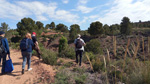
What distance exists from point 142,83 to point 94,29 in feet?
81.3

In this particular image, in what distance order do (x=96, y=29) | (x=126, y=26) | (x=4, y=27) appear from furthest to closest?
1. (x=96, y=29)
2. (x=4, y=27)
3. (x=126, y=26)

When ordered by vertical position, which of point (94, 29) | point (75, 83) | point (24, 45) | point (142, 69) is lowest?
point (75, 83)

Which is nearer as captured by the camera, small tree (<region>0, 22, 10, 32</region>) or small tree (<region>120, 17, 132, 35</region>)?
small tree (<region>120, 17, 132, 35</region>)

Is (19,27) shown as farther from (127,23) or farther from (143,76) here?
(143,76)

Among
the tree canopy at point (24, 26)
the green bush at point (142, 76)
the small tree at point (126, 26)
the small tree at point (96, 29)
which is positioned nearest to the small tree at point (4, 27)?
the tree canopy at point (24, 26)

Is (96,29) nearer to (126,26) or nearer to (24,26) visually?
(126,26)

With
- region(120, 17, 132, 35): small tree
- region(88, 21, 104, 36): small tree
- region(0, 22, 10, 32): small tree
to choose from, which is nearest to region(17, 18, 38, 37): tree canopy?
region(0, 22, 10, 32): small tree

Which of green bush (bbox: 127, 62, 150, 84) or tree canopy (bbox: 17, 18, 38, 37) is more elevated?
tree canopy (bbox: 17, 18, 38, 37)

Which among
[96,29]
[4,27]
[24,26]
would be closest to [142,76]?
[96,29]

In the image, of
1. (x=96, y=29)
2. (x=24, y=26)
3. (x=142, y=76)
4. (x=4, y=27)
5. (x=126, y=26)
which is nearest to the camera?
(x=142, y=76)

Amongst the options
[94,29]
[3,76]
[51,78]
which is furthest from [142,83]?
[94,29]

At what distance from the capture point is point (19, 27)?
24359 millimetres

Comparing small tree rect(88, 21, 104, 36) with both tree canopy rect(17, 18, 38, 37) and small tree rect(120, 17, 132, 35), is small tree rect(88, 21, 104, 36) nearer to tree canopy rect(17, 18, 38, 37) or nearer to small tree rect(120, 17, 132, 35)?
small tree rect(120, 17, 132, 35)

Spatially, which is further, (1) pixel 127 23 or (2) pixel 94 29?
(2) pixel 94 29
